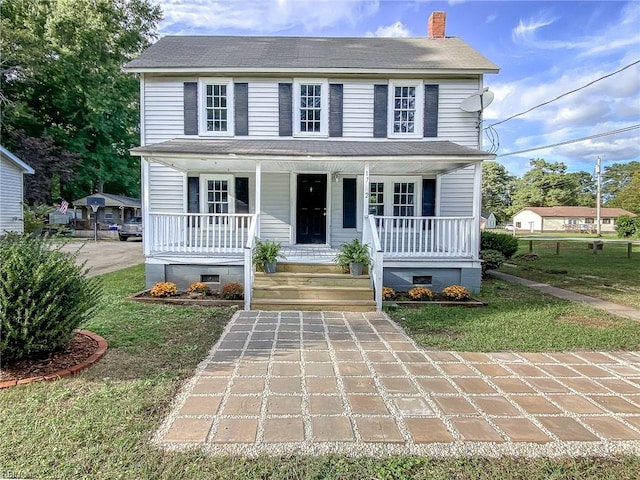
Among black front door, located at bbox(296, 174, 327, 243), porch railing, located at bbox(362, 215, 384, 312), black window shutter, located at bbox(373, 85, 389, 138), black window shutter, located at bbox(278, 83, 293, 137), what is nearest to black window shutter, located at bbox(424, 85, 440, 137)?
black window shutter, located at bbox(373, 85, 389, 138)

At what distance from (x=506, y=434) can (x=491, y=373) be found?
1.19 meters

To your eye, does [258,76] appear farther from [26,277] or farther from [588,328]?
[588,328]

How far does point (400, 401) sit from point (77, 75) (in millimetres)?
31046

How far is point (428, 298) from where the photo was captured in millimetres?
7062

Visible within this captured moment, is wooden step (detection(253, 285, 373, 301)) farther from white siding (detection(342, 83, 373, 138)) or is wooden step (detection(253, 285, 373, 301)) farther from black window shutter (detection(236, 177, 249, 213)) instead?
white siding (detection(342, 83, 373, 138))

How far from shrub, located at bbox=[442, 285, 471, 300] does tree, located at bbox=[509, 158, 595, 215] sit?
6534cm

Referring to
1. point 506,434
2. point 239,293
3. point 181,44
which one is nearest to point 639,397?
point 506,434

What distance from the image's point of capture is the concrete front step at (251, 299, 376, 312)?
Result: 6.40 meters

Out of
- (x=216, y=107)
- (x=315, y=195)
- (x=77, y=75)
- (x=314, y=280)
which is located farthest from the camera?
(x=77, y=75)

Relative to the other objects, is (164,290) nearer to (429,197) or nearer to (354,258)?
(354,258)

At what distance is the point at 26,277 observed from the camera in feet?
11.4

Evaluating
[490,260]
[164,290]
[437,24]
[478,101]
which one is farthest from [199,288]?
[437,24]

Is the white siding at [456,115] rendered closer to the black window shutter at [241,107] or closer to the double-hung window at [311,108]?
the double-hung window at [311,108]

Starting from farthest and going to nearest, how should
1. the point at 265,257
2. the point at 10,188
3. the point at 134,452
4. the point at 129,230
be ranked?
the point at 129,230, the point at 10,188, the point at 265,257, the point at 134,452
